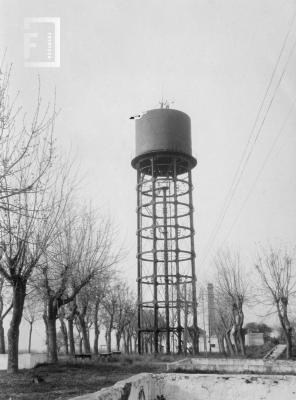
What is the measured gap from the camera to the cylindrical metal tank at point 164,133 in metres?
28.2

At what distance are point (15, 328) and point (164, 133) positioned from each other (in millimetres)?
16796

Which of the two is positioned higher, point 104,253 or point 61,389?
point 104,253

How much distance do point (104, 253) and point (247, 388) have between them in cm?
1288

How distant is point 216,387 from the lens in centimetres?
722

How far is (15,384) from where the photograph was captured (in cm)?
1147

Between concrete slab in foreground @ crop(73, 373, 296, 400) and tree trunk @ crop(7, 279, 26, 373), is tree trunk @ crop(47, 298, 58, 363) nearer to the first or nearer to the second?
tree trunk @ crop(7, 279, 26, 373)

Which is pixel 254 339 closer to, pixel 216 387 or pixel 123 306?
pixel 123 306

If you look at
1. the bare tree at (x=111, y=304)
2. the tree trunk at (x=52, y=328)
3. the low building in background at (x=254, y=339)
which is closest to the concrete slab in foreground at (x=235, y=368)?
the tree trunk at (x=52, y=328)

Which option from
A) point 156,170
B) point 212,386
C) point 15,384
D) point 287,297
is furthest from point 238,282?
point 212,386

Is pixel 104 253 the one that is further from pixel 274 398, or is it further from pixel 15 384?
pixel 274 398

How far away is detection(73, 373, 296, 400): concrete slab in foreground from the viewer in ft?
22.7

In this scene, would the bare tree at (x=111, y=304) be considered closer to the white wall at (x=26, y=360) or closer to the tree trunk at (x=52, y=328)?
the white wall at (x=26, y=360)

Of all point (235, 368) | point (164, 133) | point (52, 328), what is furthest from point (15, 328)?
point (164, 133)

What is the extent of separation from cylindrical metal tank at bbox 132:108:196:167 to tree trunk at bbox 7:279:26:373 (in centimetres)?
1516
